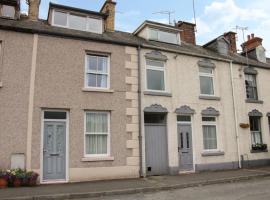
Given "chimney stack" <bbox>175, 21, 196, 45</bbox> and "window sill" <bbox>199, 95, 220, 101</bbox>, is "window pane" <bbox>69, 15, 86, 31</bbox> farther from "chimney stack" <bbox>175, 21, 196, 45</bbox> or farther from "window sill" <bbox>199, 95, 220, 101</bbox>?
"chimney stack" <bbox>175, 21, 196, 45</bbox>

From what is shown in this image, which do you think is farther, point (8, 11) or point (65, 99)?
point (8, 11)

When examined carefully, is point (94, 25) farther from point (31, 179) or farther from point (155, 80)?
point (31, 179)

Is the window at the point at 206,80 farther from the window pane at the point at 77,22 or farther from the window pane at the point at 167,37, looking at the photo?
the window pane at the point at 77,22

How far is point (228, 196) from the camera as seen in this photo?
907 cm

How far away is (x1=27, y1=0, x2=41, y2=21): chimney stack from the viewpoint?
13.9 meters

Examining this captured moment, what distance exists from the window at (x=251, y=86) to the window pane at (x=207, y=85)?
2843mm

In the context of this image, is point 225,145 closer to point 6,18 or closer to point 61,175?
point 61,175

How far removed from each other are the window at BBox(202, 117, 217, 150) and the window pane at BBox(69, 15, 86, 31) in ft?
25.5

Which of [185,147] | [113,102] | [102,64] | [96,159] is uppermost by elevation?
[102,64]

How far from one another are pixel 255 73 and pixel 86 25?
10579mm

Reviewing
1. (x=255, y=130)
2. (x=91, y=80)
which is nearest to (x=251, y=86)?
(x=255, y=130)

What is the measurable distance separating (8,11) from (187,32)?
1116 cm

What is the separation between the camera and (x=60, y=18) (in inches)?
551

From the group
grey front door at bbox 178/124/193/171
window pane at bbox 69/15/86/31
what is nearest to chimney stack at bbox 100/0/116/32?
window pane at bbox 69/15/86/31
